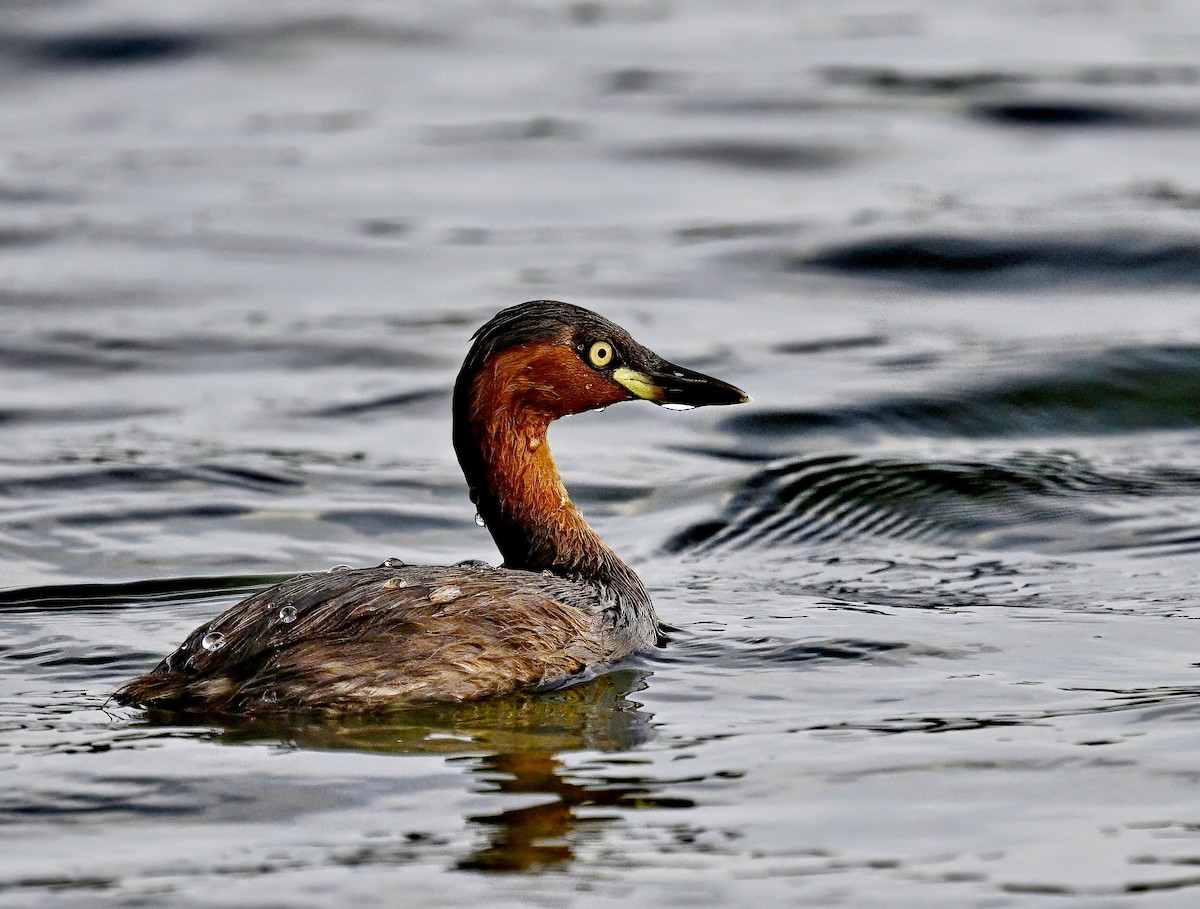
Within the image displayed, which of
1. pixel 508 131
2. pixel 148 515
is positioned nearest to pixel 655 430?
pixel 148 515

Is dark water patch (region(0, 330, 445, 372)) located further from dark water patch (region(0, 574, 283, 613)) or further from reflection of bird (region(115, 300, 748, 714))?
reflection of bird (region(115, 300, 748, 714))

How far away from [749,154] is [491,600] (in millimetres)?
11358

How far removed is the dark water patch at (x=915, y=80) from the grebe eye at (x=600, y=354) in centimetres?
1210

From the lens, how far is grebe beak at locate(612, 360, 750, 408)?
829cm

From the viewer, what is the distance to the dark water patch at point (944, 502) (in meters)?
9.99

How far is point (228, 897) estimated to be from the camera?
18.3ft

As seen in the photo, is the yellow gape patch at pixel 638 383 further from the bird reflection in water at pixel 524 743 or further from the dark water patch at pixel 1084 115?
the dark water patch at pixel 1084 115

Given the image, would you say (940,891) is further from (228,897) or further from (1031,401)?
(1031,401)

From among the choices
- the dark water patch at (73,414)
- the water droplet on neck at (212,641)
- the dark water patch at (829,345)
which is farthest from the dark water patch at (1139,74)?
the water droplet on neck at (212,641)

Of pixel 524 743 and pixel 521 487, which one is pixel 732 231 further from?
pixel 524 743

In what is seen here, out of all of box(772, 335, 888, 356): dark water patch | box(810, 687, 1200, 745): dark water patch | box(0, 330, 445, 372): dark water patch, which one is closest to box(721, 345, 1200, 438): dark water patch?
box(772, 335, 888, 356): dark water patch

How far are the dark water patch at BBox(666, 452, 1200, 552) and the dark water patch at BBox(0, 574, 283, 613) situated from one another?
82.0 inches

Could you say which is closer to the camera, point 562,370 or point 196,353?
point 562,370

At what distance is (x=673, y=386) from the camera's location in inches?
328
